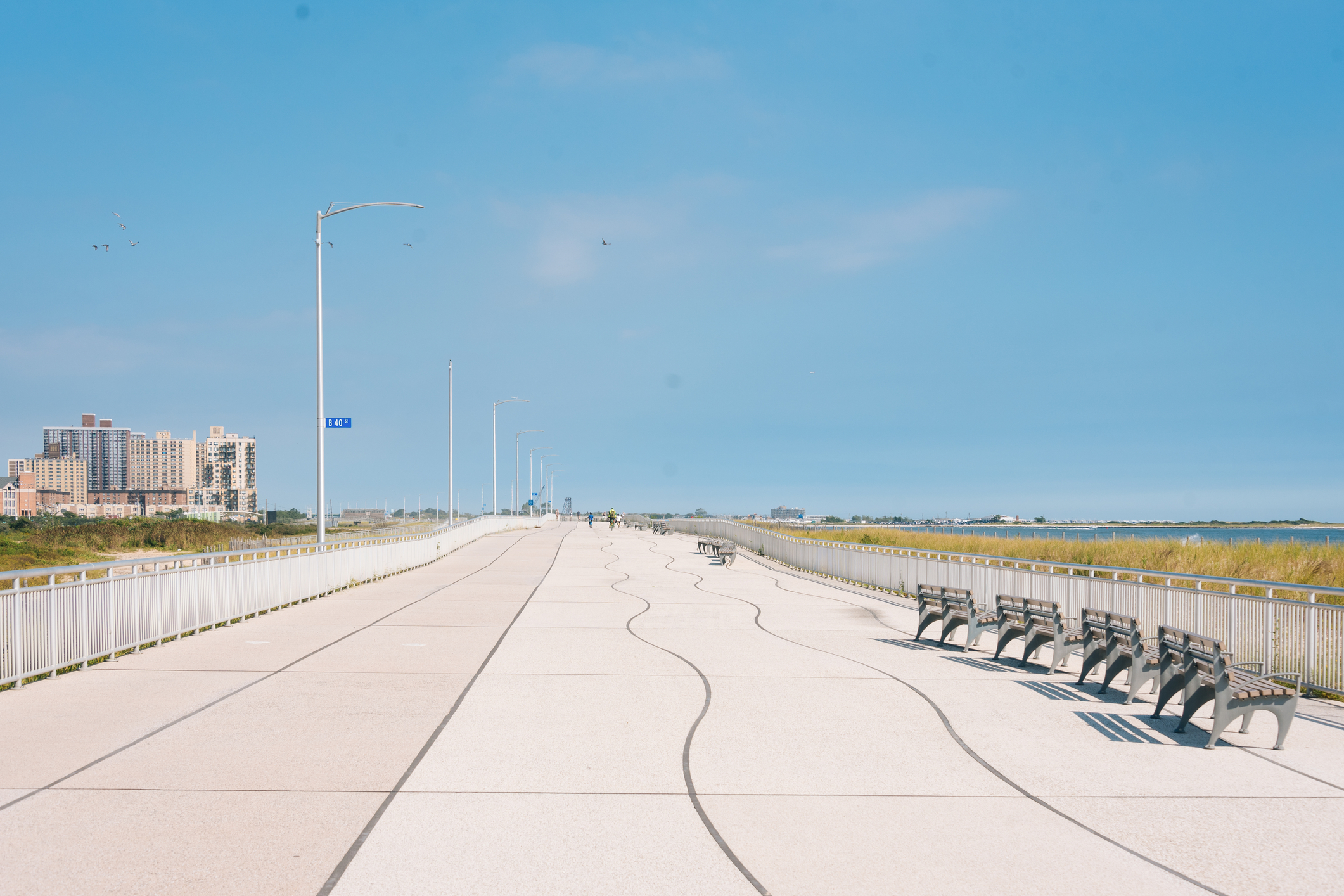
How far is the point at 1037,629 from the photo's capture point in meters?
13.4

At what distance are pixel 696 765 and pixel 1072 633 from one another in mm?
7035

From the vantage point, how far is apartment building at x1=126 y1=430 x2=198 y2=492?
7564 inches

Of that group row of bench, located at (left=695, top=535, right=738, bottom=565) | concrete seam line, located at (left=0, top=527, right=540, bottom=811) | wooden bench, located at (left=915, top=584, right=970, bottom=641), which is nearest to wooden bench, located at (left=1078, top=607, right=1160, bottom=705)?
wooden bench, located at (left=915, top=584, right=970, bottom=641)

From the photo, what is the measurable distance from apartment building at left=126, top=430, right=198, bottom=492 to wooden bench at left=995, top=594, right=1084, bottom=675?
202m

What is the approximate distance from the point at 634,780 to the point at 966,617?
895 cm

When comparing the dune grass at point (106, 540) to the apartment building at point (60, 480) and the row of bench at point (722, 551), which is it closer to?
the row of bench at point (722, 551)

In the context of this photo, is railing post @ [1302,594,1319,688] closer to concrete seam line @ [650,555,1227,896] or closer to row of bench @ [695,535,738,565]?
concrete seam line @ [650,555,1227,896]

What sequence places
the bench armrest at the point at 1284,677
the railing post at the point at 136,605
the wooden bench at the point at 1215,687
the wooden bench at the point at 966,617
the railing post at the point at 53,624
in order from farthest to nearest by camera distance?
the wooden bench at the point at 966,617, the railing post at the point at 136,605, the railing post at the point at 53,624, the bench armrest at the point at 1284,677, the wooden bench at the point at 1215,687

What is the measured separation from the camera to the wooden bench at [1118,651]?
10.9 m

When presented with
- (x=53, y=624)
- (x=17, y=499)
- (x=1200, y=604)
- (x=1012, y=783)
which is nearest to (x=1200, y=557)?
(x=1200, y=604)

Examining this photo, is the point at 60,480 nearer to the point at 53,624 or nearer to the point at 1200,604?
the point at 53,624

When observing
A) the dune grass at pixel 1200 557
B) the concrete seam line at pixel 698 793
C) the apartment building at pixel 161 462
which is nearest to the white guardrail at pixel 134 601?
the concrete seam line at pixel 698 793

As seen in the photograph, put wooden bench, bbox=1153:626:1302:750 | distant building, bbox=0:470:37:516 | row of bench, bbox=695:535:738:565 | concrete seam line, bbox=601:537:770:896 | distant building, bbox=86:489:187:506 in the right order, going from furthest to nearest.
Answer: distant building, bbox=86:489:187:506 → distant building, bbox=0:470:37:516 → row of bench, bbox=695:535:738:565 → wooden bench, bbox=1153:626:1302:750 → concrete seam line, bbox=601:537:770:896

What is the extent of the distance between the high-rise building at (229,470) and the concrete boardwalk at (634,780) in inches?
7542
